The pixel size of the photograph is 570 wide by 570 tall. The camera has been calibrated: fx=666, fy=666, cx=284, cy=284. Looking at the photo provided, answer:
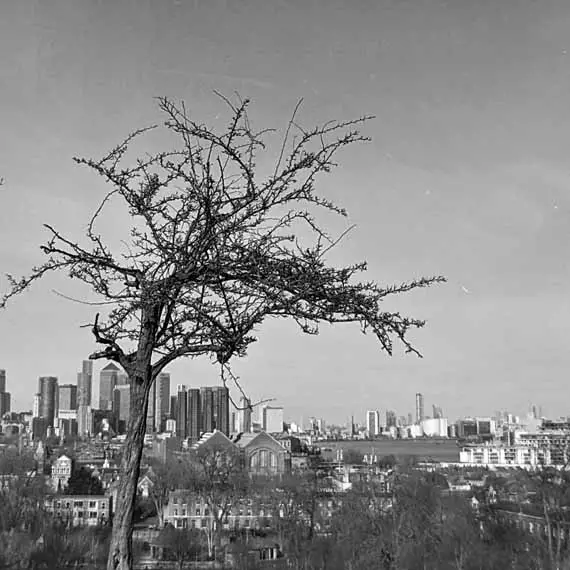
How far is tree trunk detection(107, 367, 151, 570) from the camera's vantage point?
4.13 feet

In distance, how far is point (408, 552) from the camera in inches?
396

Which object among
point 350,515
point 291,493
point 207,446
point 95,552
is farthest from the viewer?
point 207,446

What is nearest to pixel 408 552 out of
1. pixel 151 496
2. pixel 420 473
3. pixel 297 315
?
pixel 420 473

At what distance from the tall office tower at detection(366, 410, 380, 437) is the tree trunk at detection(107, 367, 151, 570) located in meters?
19.2

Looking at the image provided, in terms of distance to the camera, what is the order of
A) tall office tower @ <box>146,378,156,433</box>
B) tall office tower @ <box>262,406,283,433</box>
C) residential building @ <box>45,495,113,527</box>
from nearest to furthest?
tall office tower @ <box>146,378,156,433</box> → tall office tower @ <box>262,406,283,433</box> → residential building @ <box>45,495,113,527</box>

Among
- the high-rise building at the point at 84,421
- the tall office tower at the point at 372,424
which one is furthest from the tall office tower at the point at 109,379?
the tall office tower at the point at 372,424

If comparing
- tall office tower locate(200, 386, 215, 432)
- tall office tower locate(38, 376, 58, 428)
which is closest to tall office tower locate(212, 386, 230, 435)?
tall office tower locate(200, 386, 215, 432)

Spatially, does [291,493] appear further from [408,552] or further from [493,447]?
[493,447]

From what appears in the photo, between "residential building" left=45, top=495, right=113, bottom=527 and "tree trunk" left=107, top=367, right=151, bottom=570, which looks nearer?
"tree trunk" left=107, top=367, right=151, bottom=570

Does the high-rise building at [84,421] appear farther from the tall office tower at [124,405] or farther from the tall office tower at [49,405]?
the tall office tower at [124,405]

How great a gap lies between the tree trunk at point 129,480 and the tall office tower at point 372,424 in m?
19.2

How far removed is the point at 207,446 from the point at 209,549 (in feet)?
8.00

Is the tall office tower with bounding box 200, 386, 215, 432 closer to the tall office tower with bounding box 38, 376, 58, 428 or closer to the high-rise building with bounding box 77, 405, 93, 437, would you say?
the tall office tower with bounding box 38, 376, 58, 428

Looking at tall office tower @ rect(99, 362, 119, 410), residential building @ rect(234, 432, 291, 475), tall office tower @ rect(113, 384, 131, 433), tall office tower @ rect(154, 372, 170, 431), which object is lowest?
residential building @ rect(234, 432, 291, 475)
